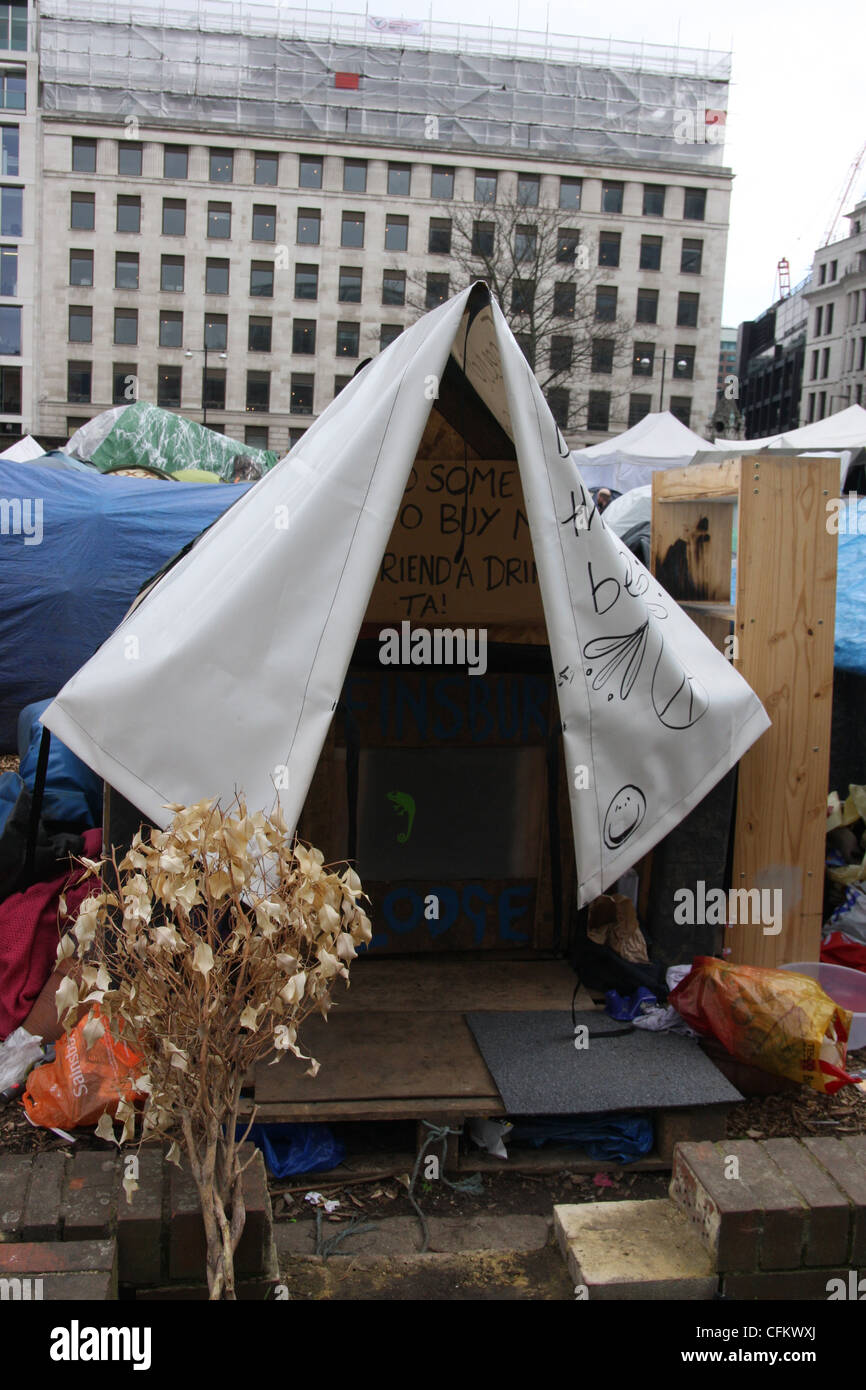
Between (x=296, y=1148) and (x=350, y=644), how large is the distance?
168cm

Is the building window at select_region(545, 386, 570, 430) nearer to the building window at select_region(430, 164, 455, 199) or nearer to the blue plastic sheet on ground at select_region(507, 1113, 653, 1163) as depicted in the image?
the building window at select_region(430, 164, 455, 199)

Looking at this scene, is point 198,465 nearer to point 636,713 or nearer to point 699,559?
point 699,559

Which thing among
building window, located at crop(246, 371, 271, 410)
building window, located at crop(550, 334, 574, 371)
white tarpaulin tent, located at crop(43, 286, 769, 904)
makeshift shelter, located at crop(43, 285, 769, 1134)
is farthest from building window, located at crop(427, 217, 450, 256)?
white tarpaulin tent, located at crop(43, 286, 769, 904)

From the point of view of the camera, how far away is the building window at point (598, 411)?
2410 inches

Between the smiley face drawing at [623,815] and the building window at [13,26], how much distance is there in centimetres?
6127

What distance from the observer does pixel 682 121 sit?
208 ft

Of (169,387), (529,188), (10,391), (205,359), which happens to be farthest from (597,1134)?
(529,188)

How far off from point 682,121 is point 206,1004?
70.7 meters

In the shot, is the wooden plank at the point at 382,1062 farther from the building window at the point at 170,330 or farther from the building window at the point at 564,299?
the building window at the point at 170,330

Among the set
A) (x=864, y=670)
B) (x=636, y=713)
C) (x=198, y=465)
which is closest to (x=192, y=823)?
(x=636, y=713)

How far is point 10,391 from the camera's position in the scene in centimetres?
5584

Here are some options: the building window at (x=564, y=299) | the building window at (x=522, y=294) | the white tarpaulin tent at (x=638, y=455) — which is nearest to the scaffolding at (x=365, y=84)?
the building window at (x=564, y=299)

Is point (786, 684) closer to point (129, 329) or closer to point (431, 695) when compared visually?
point (431, 695)

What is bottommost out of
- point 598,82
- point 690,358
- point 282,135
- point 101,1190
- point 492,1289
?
point 492,1289
